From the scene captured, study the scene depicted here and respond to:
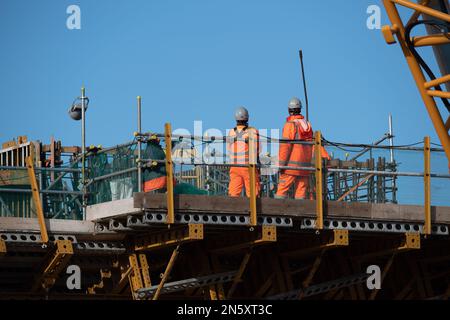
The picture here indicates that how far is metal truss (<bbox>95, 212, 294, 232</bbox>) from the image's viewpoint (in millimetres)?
29770

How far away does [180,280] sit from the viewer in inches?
1282

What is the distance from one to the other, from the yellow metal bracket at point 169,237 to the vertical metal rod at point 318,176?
269 centimetres

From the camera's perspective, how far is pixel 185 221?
3009 centimetres

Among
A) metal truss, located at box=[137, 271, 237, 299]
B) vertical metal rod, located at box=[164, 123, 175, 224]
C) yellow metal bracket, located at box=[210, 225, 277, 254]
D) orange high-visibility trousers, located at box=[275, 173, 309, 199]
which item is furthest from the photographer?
orange high-visibility trousers, located at box=[275, 173, 309, 199]

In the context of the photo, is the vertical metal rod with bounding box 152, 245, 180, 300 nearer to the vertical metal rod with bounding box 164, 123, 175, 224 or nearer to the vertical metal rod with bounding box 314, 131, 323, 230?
the vertical metal rod with bounding box 164, 123, 175, 224

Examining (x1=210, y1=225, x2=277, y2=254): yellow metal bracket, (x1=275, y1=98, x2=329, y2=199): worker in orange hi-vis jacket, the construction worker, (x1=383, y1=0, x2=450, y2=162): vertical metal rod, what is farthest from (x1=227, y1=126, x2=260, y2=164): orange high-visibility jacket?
(x1=383, y1=0, x2=450, y2=162): vertical metal rod

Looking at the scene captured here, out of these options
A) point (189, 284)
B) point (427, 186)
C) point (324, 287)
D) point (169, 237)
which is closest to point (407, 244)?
point (427, 186)

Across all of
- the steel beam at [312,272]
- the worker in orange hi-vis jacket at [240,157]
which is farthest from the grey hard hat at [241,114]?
the steel beam at [312,272]

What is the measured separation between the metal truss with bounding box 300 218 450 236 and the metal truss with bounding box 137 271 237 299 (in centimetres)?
202

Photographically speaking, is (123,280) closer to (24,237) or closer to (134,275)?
(134,275)

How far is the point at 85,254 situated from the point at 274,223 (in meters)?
4.23

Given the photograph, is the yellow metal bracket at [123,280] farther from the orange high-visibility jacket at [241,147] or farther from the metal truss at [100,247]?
the orange high-visibility jacket at [241,147]
